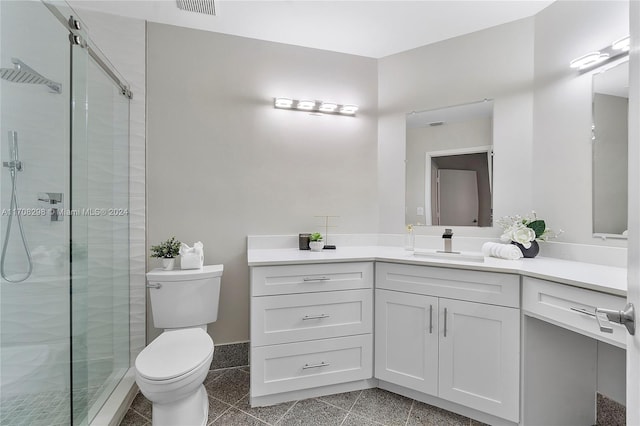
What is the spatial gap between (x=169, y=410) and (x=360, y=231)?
179cm

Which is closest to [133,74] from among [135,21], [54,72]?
[135,21]

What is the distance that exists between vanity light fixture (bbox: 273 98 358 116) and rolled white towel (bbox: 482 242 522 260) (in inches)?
58.1

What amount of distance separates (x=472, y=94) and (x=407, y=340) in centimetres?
182

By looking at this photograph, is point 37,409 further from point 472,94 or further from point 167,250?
point 472,94

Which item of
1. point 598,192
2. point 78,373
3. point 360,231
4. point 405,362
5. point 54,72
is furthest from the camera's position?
point 360,231

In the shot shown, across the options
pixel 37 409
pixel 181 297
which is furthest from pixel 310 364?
pixel 37 409

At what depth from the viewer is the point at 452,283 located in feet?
6.13

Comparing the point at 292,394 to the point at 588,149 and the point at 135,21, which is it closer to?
the point at 588,149

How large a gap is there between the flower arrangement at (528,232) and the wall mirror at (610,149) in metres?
0.25

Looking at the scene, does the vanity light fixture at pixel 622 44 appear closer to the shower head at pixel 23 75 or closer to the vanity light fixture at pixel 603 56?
the vanity light fixture at pixel 603 56

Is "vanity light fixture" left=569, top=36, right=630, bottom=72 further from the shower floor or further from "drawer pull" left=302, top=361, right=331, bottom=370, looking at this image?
the shower floor

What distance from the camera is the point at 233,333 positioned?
252 cm

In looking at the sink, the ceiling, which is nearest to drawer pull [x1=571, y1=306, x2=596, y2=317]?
the sink

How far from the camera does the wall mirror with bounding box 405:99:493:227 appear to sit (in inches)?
95.4
